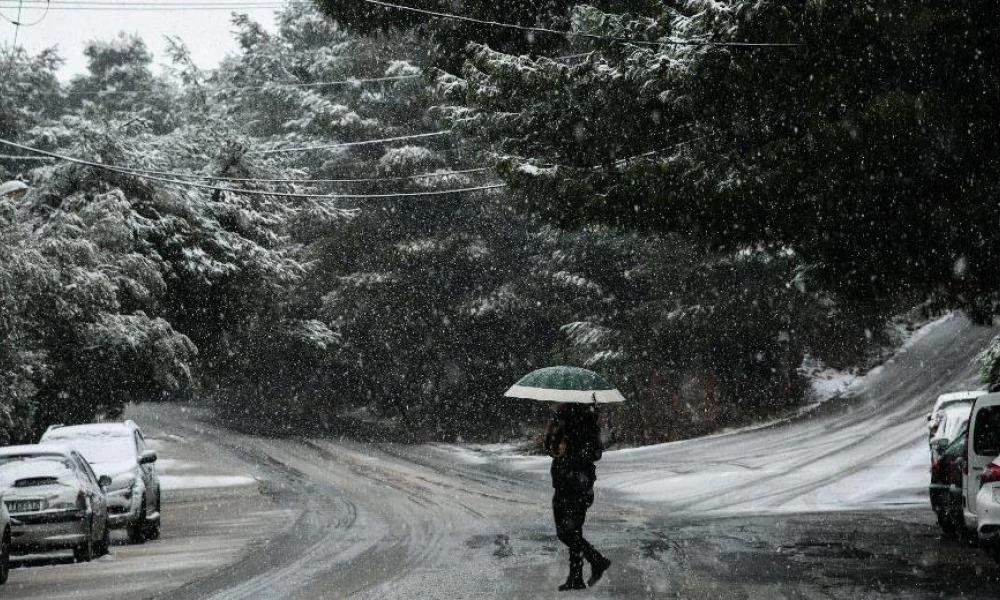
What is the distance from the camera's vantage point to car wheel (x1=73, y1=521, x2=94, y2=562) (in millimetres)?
14605

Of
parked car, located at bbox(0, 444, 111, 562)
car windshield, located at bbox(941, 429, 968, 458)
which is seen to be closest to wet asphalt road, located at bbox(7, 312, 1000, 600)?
parked car, located at bbox(0, 444, 111, 562)

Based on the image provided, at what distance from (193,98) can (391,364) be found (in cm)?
1397

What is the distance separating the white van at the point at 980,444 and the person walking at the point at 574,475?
395cm

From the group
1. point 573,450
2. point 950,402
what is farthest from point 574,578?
point 950,402

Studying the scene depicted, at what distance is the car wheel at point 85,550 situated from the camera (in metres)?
14.6

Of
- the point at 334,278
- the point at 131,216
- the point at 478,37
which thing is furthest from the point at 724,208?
the point at 334,278

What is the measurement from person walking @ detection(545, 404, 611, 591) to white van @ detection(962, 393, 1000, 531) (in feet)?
13.0

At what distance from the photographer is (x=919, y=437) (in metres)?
30.0

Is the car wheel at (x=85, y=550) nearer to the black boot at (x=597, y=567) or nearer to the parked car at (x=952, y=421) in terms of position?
the black boot at (x=597, y=567)

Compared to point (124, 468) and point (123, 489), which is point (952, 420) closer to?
point (123, 489)

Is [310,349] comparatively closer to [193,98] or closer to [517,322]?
[517,322]

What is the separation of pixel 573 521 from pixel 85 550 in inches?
271

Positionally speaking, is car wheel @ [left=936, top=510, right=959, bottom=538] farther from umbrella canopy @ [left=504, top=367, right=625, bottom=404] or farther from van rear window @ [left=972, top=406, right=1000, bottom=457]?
umbrella canopy @ [left=504, top=367, right=625, bottom=404]

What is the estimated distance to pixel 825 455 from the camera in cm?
2869
